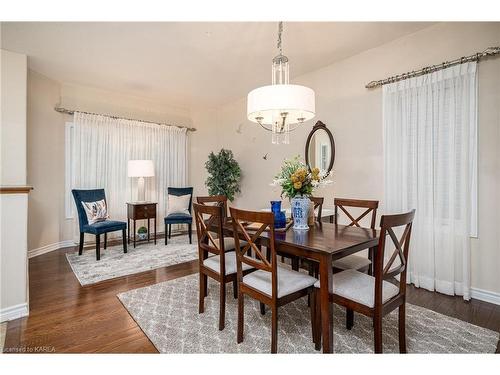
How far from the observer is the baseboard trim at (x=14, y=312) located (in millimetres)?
2137

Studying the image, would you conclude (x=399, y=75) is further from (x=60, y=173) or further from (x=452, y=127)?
(x=60, y=173)

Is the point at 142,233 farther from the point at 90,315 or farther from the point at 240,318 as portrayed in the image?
Answer: the point at 240,318

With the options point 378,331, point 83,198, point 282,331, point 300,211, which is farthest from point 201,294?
point 83,198

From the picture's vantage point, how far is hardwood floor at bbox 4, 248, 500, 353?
1842 millimetres

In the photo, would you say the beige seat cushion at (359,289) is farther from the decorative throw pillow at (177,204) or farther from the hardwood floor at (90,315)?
the decorative throw pillow at (177,204)

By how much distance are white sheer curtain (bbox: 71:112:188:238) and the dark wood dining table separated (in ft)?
11.5

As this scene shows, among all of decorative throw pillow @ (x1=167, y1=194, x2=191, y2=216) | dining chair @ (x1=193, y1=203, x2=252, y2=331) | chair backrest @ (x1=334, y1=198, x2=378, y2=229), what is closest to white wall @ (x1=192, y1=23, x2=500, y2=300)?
chair backrest @ (x1=334, y1=198, x2=378, y2=229)

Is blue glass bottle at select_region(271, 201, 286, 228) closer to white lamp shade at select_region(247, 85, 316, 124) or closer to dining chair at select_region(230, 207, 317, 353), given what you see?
dining chair at select_region(230, 207, 317, 353)

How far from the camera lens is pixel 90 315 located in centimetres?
225

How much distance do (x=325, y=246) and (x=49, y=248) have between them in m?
4.45

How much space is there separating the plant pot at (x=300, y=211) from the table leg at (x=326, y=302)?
24.7 inches

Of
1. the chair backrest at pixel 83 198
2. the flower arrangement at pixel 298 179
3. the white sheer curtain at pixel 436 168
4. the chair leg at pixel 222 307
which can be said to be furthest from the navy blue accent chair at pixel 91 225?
the white sheer curtain at pixel 436 168

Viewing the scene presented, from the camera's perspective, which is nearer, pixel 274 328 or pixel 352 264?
pixel 274 328
